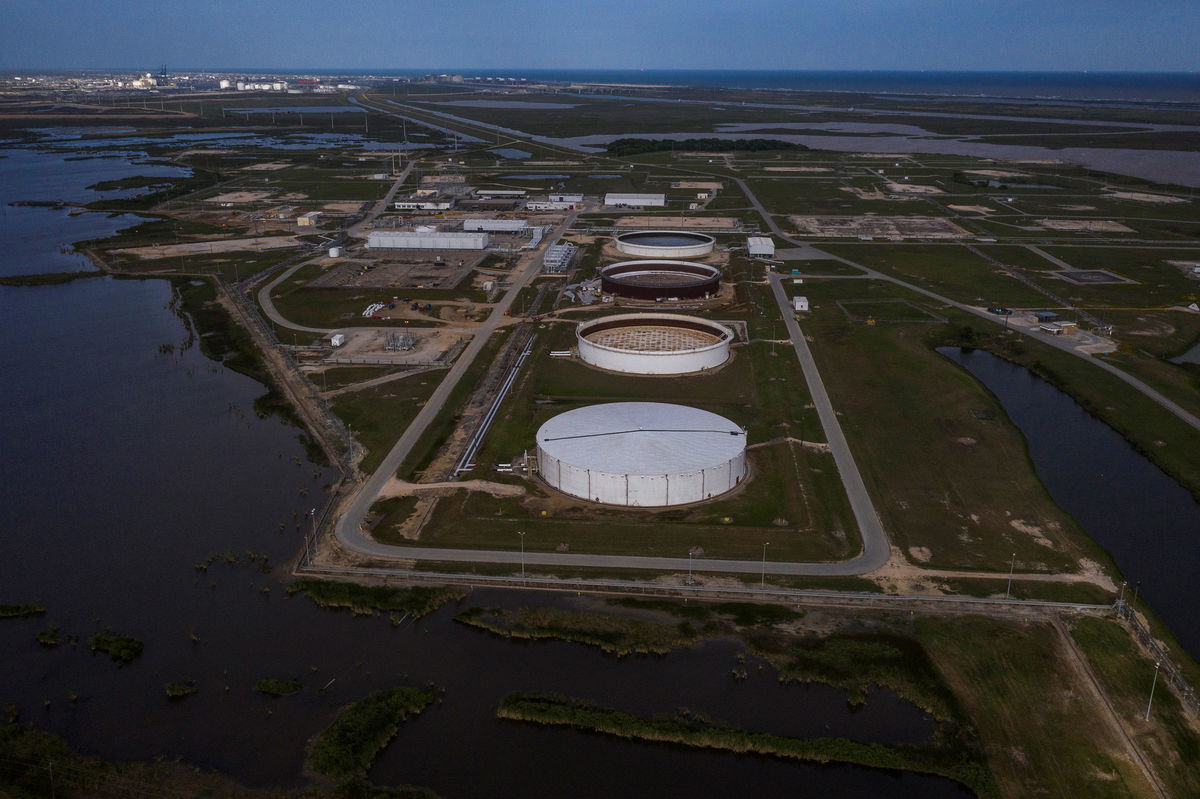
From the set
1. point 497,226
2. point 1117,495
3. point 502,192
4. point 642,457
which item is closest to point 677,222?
point 497,226

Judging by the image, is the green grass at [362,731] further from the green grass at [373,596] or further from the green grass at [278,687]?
the green grass at [373,596]

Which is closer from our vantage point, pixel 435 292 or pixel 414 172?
pixel 435 292

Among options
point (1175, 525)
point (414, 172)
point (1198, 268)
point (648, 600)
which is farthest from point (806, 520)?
point (414, 172)

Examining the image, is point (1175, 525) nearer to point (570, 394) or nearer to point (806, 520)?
point (806, 520)

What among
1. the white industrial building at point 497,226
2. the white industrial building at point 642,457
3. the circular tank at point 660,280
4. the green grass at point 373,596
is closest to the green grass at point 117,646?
the green grass at point 373,596

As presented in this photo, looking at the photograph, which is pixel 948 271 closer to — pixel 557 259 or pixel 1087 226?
pixel 1087 226

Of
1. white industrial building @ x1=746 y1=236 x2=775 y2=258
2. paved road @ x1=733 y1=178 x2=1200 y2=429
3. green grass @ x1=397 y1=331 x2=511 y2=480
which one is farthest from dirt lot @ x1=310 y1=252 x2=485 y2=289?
paved road @ x1=733 y1=178 x2=1200 y2=429
